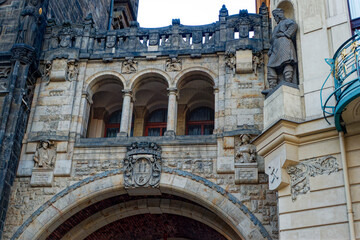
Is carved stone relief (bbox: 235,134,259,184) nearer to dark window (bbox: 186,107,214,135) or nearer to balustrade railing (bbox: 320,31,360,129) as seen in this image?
dark window (bbox: 186,107,214,135)

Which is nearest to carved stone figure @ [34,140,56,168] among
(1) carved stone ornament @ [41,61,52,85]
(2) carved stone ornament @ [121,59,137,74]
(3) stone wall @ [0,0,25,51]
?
(1) carved stone ornament @ [41,61,52,85]

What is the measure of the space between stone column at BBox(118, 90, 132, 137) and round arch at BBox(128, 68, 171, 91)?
0.26 metres


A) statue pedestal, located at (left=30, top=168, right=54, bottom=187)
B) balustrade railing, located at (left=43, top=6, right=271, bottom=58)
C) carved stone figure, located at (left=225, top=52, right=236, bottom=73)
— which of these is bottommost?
statue pedestal, located at (left=30, top=168, right=54, bottom=187)

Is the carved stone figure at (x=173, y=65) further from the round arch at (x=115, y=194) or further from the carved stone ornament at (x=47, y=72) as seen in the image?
the carved stone ornament at (x=47, y=72)

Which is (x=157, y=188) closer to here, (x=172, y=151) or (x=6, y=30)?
(x=172, y=151)

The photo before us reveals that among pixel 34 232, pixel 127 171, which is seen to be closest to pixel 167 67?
pixel 127 171

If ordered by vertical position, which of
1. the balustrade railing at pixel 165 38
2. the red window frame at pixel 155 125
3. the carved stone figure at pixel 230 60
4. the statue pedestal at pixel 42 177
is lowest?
the statue pedestal at pixel 42 177

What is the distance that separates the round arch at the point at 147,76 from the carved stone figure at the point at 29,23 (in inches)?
132

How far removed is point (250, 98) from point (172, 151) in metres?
2.66

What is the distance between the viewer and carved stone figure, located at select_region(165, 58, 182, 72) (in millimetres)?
15711

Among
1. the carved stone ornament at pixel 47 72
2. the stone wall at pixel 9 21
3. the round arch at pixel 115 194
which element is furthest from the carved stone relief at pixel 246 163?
the stone wall at pixel 9 21

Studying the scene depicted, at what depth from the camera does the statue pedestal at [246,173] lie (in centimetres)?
1345

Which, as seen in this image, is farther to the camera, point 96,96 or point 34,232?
point 96,96

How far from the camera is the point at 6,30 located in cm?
1653
